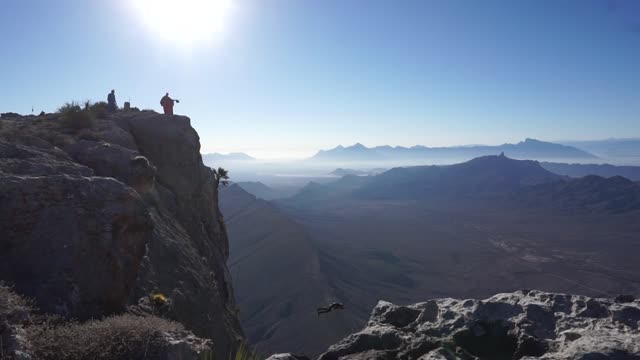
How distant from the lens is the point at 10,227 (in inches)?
256

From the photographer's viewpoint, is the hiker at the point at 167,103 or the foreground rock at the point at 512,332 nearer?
the foreground rock at the point at 512,332

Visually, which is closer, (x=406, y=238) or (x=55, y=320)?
(x=55, y=320)

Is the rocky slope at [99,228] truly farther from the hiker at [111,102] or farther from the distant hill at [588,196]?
the distant hill at [588,196]

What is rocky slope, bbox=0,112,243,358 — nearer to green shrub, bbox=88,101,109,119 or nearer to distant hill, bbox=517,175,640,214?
green shrub, bbox=88,101,109,119

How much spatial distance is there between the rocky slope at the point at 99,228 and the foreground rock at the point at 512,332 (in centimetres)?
372

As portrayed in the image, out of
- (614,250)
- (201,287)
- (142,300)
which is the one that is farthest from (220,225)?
(614,250)

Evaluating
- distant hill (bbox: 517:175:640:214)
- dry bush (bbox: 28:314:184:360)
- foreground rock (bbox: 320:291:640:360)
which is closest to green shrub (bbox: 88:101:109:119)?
dry bush (bbox: 28:314:184:360)

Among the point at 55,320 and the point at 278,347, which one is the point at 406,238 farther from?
the point at 55,320

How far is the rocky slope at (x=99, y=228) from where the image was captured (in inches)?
249

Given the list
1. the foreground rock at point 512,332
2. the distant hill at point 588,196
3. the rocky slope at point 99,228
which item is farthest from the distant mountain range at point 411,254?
the foreground rock at point 512,332

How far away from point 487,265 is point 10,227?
83665mm

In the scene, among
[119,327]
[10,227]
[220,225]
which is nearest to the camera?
[119,327]

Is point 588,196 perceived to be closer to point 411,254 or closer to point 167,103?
point 411,254

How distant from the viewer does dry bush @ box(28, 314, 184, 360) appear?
15.7ft
